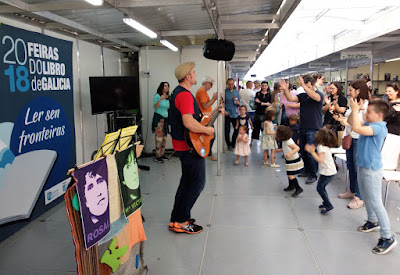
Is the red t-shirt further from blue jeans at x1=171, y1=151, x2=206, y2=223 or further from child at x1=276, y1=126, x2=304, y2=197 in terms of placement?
child at x1=276, y1=126, x2=304, y2=197

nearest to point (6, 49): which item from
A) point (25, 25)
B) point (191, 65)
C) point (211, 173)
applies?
point (25, 25)

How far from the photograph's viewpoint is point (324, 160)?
12.6ft

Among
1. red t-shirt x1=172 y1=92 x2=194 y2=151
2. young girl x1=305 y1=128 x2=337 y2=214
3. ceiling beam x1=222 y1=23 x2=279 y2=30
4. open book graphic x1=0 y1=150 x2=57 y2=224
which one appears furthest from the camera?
ceiling beam x1=222 y1=23 x2=279 y2=30

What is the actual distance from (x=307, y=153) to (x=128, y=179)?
3.75 m

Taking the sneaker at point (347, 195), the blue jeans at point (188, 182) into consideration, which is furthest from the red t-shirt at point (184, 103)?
the sneaker at point (347, 195)

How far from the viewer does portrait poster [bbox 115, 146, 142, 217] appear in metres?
2.22

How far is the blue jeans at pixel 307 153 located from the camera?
16.3 feet

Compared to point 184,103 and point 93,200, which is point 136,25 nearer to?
point 184,103

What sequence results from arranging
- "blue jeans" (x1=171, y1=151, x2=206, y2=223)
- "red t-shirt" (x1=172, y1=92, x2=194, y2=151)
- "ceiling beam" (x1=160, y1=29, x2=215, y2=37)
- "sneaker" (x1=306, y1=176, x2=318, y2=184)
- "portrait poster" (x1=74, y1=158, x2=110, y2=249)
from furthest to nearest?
"ceiling beam" (x1=160, y1=29, x2=215, y2=37) < "sneaker" (x1=306, y1=176, x2=318, y2=184) < "blue jeans" (x1=171, y1=151, x2=206, y2=223) < "red t-shirt" (x1=172, y1=92, x2=194, y2=151) < "portrait poster" (x1=74, y1=158, x2=110, y2=249)

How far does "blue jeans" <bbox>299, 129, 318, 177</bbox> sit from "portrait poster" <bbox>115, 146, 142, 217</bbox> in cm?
333

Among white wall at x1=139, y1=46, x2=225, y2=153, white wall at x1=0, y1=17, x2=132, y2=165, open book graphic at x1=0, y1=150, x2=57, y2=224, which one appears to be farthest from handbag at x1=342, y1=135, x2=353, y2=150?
white wall at x1=139, y1=46, x2=225, y2=153

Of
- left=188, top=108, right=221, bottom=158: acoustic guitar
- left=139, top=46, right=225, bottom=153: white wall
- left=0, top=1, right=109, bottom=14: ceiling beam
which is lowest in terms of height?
left=188, top=108, right=221, bottom=158: acoustic guitar

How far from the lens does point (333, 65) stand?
14008 millimetres

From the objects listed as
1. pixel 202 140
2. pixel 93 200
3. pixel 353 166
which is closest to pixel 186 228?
pixel 202 140
